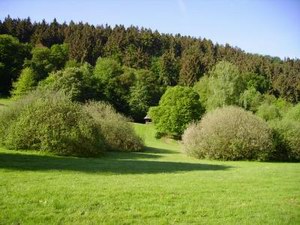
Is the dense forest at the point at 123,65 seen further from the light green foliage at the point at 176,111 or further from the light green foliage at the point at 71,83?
the light green foliage at the point at 176,111

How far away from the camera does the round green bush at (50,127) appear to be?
26.5 metres

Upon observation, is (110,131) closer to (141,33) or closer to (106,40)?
Answer: (106,40)

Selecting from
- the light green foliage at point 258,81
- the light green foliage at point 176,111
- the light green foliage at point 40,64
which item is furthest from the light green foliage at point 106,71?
the light green foliage at point 258,81

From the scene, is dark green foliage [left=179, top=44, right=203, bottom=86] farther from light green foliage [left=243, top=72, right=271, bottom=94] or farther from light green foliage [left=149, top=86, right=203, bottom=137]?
light green foliage [left=149, top=86, right=203, bottom=137]

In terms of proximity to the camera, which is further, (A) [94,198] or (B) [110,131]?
(B) [110,131]

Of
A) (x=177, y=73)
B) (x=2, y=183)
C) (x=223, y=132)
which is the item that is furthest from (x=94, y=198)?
(x=177, y=73)

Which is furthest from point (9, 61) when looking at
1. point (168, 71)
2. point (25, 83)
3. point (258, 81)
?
point (258, 81)

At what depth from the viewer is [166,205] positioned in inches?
401

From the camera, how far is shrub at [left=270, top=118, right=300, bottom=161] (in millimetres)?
34625

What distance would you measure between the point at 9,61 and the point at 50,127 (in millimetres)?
68330

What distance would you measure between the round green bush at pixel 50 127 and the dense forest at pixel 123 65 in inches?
1453

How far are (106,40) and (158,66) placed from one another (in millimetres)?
23415

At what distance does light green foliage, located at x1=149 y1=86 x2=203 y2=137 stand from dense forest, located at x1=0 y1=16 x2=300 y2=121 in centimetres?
318


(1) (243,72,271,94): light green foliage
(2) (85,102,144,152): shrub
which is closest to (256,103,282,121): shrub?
(2) (85,102,144,152): shrub
